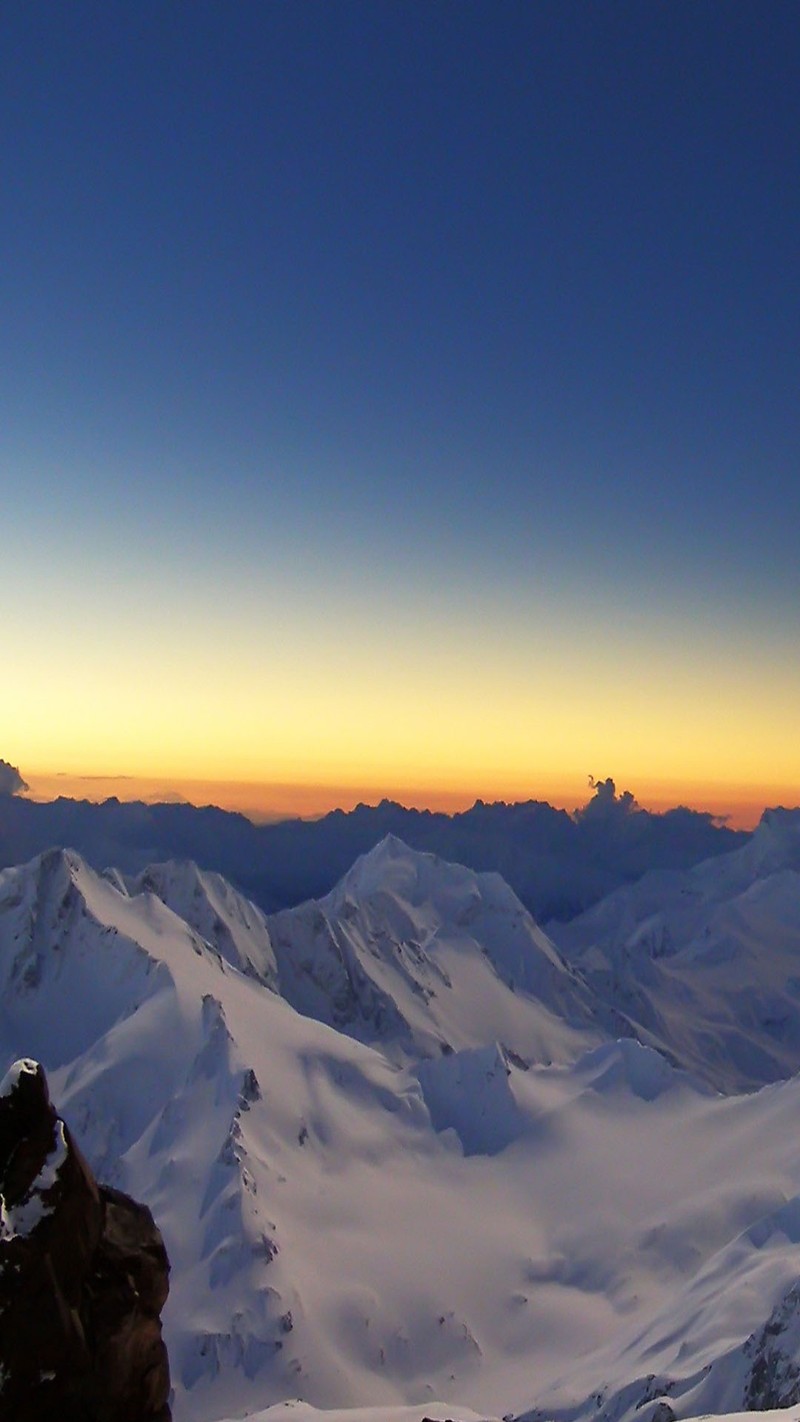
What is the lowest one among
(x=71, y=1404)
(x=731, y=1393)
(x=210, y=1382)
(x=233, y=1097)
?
(x=210, y=1382)

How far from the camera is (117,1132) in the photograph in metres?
199

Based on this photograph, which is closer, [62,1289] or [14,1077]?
[62,1289]

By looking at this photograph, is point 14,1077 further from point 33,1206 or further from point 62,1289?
point 62,1289

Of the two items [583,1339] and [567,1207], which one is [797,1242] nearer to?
[583,1339]

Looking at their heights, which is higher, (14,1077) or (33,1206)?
(14,1077)

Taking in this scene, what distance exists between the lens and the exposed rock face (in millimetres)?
26797

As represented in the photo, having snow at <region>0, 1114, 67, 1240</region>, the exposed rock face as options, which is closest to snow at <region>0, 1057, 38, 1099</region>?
Result: the exposed rock face

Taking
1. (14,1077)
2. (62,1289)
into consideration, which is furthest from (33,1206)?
(14,1077)

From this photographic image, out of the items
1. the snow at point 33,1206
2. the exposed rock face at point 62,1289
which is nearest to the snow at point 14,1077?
the exposed rock face at point 62,1289

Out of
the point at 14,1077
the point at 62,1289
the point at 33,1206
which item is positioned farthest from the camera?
the point at 14,1077

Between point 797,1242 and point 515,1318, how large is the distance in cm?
6217

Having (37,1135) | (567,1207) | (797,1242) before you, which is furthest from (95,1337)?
(567,1207)

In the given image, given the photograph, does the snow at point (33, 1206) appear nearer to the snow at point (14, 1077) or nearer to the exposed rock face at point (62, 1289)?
the exposed rock face at point (62, 1289)

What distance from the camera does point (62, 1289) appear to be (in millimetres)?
27672
